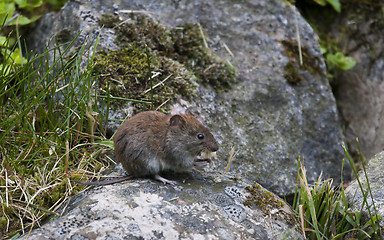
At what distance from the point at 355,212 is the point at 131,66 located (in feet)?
10.0

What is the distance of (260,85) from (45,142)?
9.87 feet

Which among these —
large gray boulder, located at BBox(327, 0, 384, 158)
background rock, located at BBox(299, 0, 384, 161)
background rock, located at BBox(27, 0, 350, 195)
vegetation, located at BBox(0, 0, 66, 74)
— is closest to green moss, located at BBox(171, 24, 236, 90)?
A: background rock, located at BBox(27, 0, 350, 195)

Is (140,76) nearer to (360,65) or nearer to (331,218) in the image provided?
(331,218)

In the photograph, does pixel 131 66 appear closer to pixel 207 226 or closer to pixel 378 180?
pixel 207 226

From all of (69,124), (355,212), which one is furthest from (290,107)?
(69,124)

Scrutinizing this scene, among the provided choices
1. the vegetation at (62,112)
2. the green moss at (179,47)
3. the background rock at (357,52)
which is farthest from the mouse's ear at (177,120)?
the background rock at (357,52)

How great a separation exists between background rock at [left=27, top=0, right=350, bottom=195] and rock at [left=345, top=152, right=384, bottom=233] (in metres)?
1.22

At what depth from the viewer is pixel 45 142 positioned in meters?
4.60

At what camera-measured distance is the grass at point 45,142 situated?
4.16 meters

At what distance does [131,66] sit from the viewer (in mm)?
5688

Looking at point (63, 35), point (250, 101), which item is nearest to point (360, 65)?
point (250, 101)

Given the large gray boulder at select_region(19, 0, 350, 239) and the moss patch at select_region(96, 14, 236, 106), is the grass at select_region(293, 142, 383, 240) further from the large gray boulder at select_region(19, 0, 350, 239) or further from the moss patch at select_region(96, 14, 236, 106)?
the moss patch at select_region(96, 14, 236, 106)

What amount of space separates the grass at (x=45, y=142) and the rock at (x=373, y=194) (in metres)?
2.50

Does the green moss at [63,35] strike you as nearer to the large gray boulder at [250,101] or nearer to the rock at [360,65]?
the large gray boulder at [250,101]
